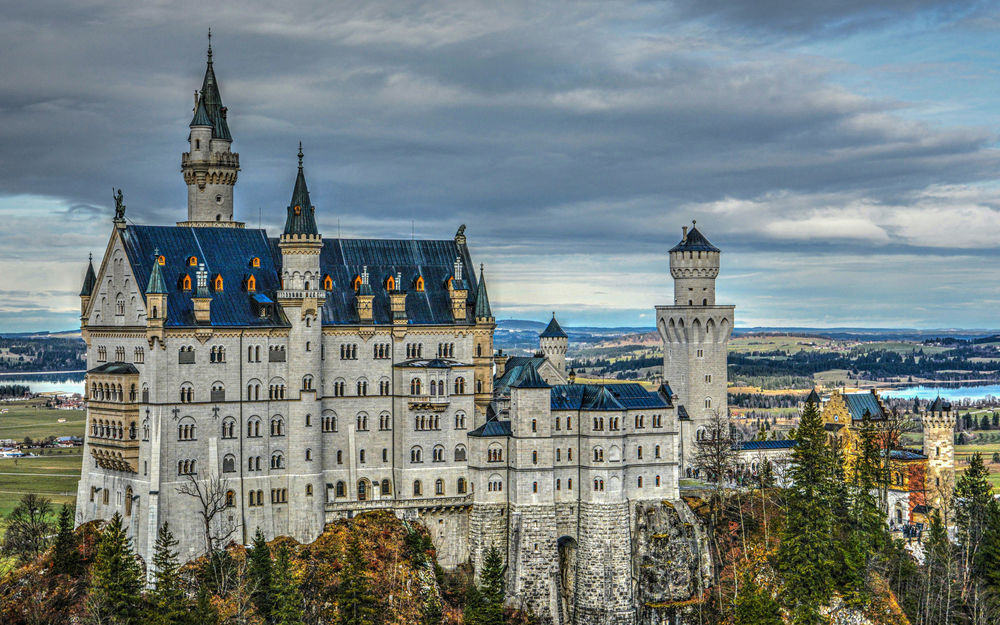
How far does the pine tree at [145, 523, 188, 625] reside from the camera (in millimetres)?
87188

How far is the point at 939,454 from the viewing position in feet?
421

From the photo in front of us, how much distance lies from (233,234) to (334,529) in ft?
87.9

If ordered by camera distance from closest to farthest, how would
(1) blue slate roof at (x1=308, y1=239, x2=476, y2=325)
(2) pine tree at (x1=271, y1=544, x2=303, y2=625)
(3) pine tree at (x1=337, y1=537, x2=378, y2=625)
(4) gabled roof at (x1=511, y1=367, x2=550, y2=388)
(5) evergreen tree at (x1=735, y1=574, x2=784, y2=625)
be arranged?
(2) pine tree at (x1=271, y1=544, x2=303, y2=625) → (5) evergreen tree at (x1=735, y1=574, x2=784, y2=625) → (3) pine tree at (x1=337, y1=537, x2=378, y2=625) → (4) gabled roof at (x1=511, y1=367, x2=550, y2=388) → (1) blue slate roof at (x1=308, y1=239, x2=476, y2=325)

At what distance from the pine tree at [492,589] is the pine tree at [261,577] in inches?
661

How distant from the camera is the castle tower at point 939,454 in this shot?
127m

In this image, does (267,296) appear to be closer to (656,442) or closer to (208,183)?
(208,183)

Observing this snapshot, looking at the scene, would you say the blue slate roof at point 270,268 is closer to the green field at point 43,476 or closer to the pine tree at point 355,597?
the pine tree at point 355,597

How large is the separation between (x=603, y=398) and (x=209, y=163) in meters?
42.0

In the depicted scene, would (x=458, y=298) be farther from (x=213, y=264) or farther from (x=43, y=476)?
(x=43, y=476)

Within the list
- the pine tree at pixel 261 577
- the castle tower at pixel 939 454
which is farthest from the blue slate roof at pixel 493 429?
the castle tower at pixel 939 454

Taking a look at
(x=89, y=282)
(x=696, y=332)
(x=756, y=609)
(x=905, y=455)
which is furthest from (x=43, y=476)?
(x=905, y=455)

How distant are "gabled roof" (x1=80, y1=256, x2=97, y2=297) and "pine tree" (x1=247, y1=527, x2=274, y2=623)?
28712 mm

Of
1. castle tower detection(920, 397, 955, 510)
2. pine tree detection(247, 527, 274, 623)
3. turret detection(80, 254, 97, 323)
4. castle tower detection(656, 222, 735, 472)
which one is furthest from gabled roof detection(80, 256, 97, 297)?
castle tower detection(920, 397, 955, 510)

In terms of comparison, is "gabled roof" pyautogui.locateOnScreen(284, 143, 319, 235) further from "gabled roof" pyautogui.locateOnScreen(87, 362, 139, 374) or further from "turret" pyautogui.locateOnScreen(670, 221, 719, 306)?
"turret" pyautogui.locateOnScreen(670, 221, 719, 306)
